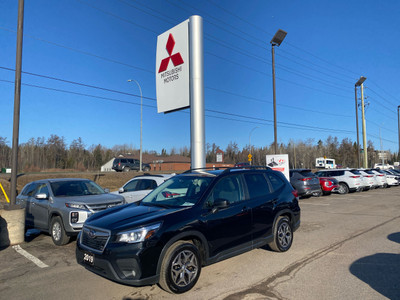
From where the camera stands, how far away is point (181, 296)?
399 cm

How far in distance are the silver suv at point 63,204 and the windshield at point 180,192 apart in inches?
88.4

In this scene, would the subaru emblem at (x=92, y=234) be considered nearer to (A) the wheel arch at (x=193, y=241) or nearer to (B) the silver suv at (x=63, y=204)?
(A) the wheel arch at (x=193, y=241)

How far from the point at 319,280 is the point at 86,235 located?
3560 mm

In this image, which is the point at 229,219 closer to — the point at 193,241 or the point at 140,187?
the point at 193,241

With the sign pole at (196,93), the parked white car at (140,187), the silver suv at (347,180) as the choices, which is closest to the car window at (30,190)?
the parked white car at (140,187)

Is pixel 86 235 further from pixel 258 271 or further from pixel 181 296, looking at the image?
pixel 258 271

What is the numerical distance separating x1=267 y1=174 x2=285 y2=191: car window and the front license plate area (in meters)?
→ 3.70

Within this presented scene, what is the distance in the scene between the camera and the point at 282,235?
5.97 metres

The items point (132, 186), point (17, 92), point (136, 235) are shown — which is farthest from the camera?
point (132, 186)

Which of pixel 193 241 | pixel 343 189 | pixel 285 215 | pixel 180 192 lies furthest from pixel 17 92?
pixel 343 189

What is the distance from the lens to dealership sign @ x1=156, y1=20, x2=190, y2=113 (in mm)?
11641

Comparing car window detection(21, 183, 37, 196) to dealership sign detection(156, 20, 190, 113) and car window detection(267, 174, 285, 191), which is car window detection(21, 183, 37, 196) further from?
car window detection(267, 174, 285, 191)

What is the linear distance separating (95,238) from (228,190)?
225 cm

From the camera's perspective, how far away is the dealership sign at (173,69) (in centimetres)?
1164
